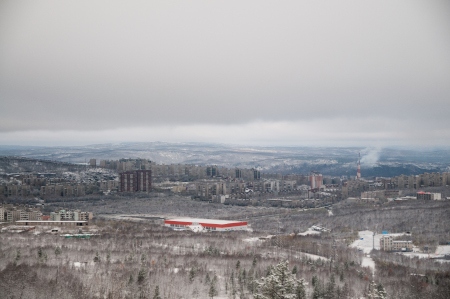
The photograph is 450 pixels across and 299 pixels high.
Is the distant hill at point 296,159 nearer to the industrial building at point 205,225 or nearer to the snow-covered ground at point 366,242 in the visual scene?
the industrial building at point 205,225

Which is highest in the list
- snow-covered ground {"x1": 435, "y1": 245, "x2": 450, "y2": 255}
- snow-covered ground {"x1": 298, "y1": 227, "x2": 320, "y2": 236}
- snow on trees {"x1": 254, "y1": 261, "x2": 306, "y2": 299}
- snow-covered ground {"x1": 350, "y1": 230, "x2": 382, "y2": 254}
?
snow on trees {"x1": 254, "y1": 261, "x2": 306, "y2": 299}

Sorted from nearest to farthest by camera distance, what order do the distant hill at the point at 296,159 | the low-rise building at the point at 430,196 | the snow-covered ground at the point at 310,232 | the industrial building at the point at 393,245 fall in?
1. the industrial building at the point at 393,245
2. the snow-covered ground at the point at 310,232
3. the low-rise building at the point at 430,196
4. the distant hill at the point at 296,159

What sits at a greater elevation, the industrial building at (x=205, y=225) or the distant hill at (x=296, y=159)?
the industrial building at (x=205, y=225)

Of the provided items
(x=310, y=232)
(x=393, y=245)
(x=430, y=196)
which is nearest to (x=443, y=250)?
(x=393, y=245)

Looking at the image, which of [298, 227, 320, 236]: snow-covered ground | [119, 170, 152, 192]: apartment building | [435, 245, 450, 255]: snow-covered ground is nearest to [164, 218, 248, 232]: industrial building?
[298, 227, 320, 236]: snow-covered ground

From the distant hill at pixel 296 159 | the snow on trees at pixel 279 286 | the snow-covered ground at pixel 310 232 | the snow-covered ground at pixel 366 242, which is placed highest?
the snow on trees at pixel 279 286

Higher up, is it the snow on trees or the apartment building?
the snow on trees

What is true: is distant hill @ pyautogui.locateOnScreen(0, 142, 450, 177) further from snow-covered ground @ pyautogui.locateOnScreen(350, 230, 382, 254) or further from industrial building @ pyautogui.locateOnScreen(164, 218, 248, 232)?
snow-covered ground @ pyautogui.locateOnScreen(350, 230, 382, 254)

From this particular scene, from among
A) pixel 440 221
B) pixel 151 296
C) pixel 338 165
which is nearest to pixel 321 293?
pixel 151 296

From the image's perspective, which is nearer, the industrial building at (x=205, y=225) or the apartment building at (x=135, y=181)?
the industrial building at (x=205, y=225)

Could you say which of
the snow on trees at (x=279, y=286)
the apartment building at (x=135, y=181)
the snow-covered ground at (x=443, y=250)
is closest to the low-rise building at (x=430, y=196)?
the snow-covered ground at (x=443, y=250)

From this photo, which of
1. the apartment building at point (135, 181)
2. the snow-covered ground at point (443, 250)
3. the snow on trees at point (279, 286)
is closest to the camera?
the snow on trees at point (279, 286)

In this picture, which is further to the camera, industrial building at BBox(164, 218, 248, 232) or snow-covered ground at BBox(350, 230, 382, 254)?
industrial building at BBox(164, 218, 248, 232)
